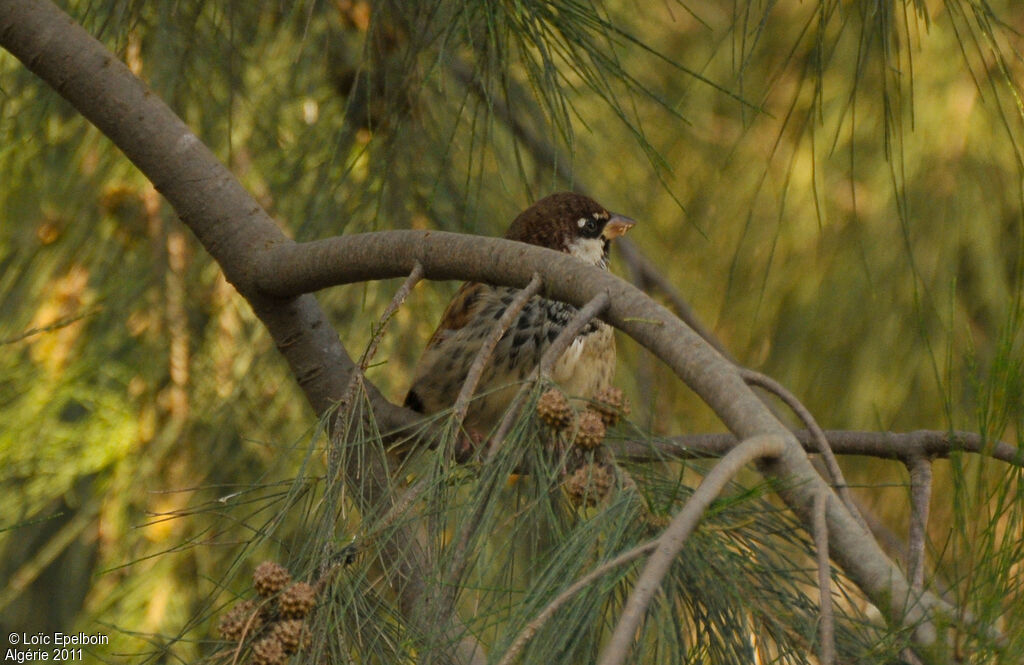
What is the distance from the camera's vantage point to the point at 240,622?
987 millimetres

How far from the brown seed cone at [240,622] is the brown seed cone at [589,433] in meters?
0.27

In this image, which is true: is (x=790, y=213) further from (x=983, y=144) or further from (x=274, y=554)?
(x=274, y=554)

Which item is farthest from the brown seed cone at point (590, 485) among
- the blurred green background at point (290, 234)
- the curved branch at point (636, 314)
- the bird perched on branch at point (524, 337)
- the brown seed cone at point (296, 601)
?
the blurred green background at point (290, 234)

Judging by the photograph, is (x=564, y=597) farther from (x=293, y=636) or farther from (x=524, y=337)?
(x=524, y=337)

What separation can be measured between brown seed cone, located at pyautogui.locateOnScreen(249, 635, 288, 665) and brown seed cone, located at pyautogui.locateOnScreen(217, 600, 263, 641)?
0.01m

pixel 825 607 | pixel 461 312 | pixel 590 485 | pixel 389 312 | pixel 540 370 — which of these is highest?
pixel 461 312

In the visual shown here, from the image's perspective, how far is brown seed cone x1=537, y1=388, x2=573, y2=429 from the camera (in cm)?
101

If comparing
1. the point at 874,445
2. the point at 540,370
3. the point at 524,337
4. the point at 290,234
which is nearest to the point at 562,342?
the point at 540,370

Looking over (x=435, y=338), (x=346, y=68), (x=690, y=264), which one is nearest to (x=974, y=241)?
(x=690, y=264)

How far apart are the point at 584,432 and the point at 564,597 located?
20 cm

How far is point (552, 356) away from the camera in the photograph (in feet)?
3.46
